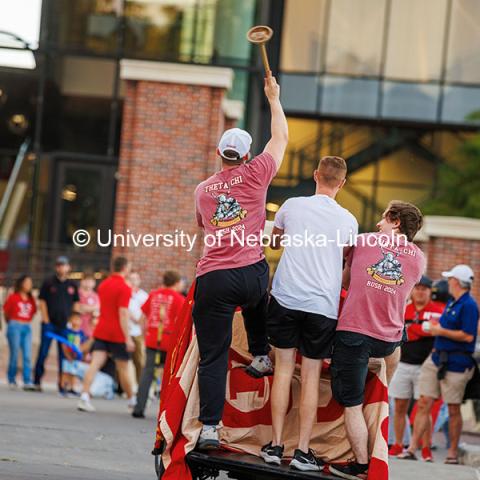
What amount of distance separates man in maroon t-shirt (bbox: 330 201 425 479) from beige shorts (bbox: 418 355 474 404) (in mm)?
4548

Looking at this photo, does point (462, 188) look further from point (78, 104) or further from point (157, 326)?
point (157, 326)

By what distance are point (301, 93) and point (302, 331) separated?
2582cm

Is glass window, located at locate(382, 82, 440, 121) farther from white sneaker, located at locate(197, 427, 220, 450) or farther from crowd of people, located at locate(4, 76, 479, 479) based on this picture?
white sneaker, located at locate(197, 427, 220, 450)

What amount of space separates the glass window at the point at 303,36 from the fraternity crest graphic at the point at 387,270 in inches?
1014

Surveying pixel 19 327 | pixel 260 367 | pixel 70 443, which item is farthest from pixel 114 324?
pixel 260 367

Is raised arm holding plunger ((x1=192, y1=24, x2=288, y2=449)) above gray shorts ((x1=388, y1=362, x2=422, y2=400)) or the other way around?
above

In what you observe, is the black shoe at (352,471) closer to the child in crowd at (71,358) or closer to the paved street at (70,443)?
the paved street at (70,443)

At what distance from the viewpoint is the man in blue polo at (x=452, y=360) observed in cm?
1211

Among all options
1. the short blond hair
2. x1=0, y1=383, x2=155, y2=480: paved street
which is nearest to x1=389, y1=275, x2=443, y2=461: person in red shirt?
x1=0, y1=383, x2=155, y2=480: paved street

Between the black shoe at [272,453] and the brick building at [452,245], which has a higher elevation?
the brick building at [452,245]

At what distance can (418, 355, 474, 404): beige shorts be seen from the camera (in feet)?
40.2

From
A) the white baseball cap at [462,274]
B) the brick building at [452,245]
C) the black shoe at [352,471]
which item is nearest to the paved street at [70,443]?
the black shoe at [352,471]

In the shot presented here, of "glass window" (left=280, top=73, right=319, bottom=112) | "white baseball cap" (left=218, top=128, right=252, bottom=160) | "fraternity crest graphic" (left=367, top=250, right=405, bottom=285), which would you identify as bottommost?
"fraternity crest graphic" (left=367, top=250, right=405, bottom=285)

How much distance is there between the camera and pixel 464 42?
109ft
